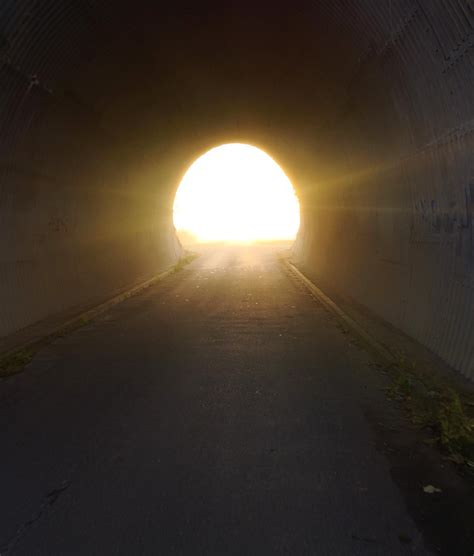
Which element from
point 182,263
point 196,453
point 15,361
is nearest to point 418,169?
point 196,453

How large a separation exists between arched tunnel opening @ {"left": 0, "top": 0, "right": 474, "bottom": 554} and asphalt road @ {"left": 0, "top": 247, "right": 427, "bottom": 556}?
0.15 feet

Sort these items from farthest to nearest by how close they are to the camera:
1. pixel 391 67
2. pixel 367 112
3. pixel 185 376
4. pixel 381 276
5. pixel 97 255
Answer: pixel 97 255
pixel 381 276
pixel 367 112
pixel 391 67
pixel 185 376

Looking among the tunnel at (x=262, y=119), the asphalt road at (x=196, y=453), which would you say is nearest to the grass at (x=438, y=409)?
the asphalt road at (x=196, y=453)

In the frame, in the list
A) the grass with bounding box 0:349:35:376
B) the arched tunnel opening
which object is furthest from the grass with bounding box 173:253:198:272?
the grass with bounding box 0:349:35:376

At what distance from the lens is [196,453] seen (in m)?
4.68

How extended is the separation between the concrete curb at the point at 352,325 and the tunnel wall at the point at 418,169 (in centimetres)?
65

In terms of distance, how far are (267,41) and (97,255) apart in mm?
7386

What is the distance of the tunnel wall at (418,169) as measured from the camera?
Answer: 637 centimetres

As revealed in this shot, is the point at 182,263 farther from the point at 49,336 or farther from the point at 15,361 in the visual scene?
the point at 15,361

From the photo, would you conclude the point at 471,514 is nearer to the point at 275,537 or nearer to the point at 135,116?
the point at 275,537

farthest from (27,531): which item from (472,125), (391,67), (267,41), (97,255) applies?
(97,255)

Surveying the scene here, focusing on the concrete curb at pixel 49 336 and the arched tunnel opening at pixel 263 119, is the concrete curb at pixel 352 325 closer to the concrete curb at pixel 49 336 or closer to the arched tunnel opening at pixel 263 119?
the arched tunnel opening at pixel 263 119

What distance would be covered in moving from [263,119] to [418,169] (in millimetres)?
9942

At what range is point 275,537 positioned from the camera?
340 centimetres
